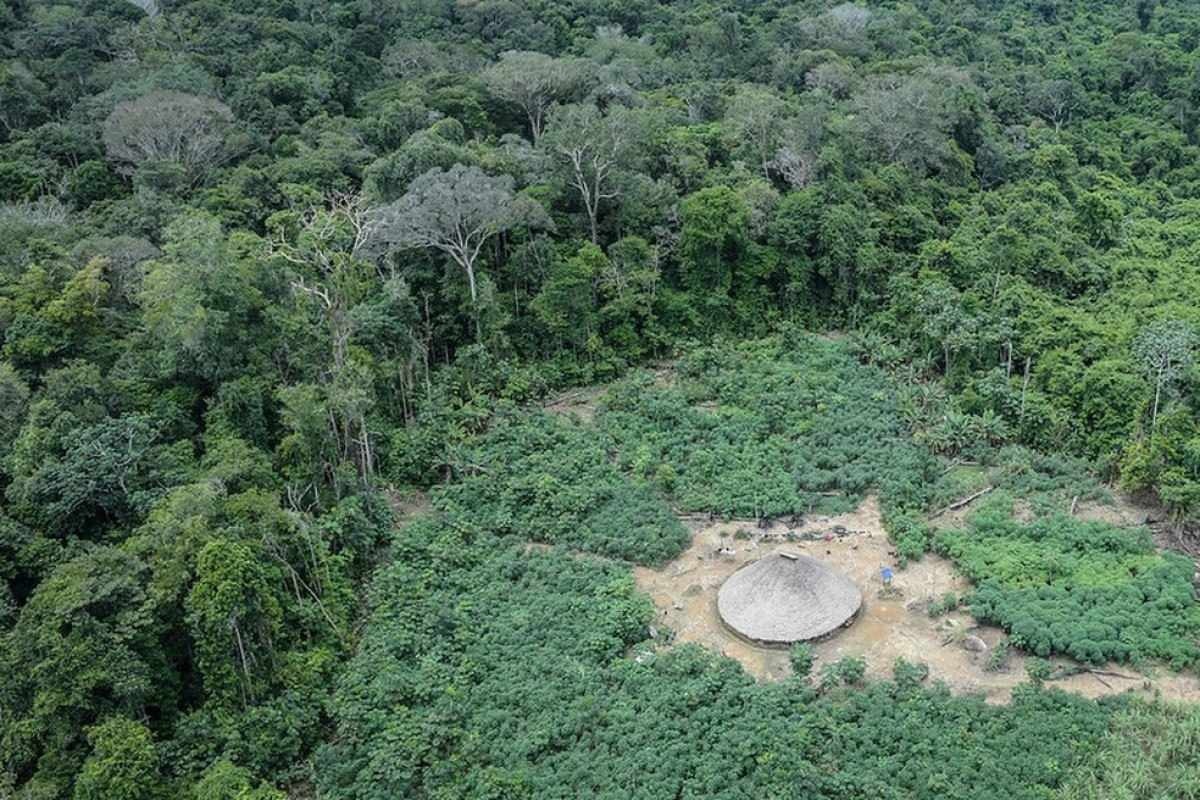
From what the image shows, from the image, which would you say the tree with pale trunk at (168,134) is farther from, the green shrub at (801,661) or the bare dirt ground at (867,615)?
the green shrub at (801,661)

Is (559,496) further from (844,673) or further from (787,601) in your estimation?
(844,673)

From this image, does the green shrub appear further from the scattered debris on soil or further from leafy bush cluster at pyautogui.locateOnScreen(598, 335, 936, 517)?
the scattered debris on soil

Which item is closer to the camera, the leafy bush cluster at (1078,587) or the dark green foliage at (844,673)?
the dark green foliage at (844,673)

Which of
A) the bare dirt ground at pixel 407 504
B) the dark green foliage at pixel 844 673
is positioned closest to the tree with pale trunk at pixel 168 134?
the bare dirt ground at pixel 407 504

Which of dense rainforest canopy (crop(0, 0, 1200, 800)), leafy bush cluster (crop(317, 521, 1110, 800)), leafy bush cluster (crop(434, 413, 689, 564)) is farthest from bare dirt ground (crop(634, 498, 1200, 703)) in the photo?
leafy bush cluster (crop(434, 413, 689, 564))

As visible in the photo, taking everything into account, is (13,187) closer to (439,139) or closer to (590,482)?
(439,139)

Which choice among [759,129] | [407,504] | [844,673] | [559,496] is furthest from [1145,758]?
[759,129]

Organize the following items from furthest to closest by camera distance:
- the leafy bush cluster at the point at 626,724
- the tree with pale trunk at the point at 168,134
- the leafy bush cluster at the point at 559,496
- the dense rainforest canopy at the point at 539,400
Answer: the tree with pale trunk at the point at 168,134 → the leafy bush cluster at the point at 559,496 → the dense rainforest canopy at the point at 539,400 → the leafy bush cluster at the point at 626,724

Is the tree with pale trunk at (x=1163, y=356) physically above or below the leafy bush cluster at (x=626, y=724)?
above

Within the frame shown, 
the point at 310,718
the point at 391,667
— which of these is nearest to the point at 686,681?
the point at 391,667
